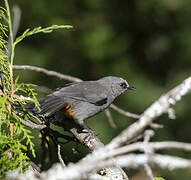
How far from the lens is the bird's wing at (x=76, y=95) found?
3500mm

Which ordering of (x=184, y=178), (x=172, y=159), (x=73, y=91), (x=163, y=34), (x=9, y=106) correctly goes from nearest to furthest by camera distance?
1. (x=172, y=159)
2. (x=9, y=106)
3. (x=73, y=91)
4. (x=184, y=178)
5. (x=163, y=34)

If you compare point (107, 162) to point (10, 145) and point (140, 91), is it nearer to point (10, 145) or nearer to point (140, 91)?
point (10, 145)

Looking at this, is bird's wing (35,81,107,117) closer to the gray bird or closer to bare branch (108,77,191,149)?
the gray bird

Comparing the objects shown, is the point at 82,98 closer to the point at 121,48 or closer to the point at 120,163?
the point at 120,163

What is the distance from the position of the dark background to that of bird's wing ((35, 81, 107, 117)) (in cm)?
256

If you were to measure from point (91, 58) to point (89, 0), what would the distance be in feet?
4.49

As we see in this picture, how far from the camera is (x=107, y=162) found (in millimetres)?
1328

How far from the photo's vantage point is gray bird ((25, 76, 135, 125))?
148 inches

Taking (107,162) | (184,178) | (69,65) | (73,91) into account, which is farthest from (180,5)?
(107,162)

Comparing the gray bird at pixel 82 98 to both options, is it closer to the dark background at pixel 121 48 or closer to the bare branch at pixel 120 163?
the bare branch at pixel 120 163

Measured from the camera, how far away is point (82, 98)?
4.32 m

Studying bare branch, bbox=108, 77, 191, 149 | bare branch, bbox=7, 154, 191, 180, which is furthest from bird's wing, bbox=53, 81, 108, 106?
bare branch, bbox=7, 154, 191, 180

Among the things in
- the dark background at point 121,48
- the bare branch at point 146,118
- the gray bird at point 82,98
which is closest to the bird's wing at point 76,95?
the gray bird at point 82,98

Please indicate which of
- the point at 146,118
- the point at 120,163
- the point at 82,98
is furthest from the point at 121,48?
the point at 120,163
